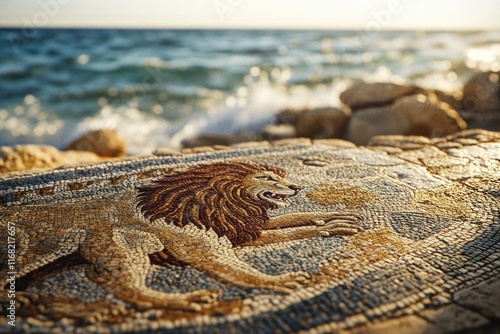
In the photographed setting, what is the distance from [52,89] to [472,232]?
1975cm

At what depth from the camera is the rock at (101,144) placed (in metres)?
9.94

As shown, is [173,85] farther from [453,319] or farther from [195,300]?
[453,319]

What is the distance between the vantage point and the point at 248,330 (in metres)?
2.80

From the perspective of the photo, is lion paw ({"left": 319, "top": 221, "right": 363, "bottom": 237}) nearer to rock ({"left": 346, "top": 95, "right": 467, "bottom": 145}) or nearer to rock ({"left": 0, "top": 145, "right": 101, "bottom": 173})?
rock ({"left": 0, "top": 145, "right": 101, "bottom": 173})

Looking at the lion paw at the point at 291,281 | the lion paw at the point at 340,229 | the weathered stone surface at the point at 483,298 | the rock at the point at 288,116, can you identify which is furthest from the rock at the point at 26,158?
the rock at the point at 288,116

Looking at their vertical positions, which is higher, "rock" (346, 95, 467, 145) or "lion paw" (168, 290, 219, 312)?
"rock" (346, 95, 467, 145)

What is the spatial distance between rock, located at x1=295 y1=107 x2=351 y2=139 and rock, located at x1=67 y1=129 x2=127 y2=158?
5.10 meters

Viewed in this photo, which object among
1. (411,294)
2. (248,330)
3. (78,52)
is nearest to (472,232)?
(411,294)

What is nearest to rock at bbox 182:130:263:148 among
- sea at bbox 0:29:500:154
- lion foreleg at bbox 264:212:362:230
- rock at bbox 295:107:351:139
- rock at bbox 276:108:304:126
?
rock at bbox 295:107:351:139

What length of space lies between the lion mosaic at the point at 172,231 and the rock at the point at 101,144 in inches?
208

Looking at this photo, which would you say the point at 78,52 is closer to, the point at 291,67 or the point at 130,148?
the point at 291,67

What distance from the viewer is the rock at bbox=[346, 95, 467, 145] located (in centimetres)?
926

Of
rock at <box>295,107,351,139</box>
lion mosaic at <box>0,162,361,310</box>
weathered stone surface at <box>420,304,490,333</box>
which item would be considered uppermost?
rock at <box>295,107,351,139</box>

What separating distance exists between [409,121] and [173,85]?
13807mm
